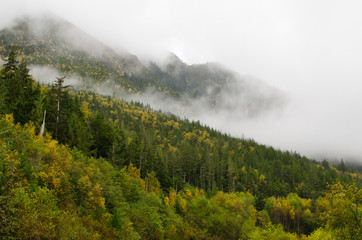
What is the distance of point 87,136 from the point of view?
5384 cm

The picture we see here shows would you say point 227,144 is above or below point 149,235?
above

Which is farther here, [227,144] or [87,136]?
[227,144]

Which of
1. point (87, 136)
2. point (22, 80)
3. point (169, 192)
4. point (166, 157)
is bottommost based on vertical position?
point (169, 192)

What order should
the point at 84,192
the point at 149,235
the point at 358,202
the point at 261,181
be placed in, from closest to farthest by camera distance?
the point at 358,202, the point at 84,192, the point at 149,235, the point at 261,181

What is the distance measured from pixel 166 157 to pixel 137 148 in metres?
31.9

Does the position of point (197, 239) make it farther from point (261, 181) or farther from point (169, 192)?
point (261, 181)

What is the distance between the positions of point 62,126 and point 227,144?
528 feet

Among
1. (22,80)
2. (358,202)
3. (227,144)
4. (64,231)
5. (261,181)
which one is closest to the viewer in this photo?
(358,202)

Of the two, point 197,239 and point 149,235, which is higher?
point 149,235

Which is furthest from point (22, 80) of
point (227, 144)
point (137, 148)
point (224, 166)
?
point (227, 144)

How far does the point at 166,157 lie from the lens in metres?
102

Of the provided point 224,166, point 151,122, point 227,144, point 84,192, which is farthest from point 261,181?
point 84,192

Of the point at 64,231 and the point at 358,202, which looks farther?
the point at 64,231

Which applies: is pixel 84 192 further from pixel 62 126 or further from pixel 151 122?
pixel 151 122
